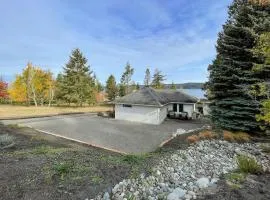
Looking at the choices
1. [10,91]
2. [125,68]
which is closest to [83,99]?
[10,91]

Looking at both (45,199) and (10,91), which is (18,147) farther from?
(10,91)

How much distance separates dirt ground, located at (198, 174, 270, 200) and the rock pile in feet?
1.06

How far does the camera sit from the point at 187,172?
6773 millimetres

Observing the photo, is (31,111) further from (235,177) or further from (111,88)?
(235,177)

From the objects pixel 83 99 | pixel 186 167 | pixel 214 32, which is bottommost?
pixel 186 167

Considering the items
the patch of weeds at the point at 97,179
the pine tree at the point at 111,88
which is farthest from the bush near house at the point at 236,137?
the pine tree at the point at 111,88

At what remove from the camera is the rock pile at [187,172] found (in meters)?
5.11

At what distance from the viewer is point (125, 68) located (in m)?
60.3

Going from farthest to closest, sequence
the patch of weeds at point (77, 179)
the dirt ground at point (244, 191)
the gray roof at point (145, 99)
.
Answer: the gray roof at point (145, 99) < the patch of weeds at point (77, 179) < the dirt ground at point (244, 191)

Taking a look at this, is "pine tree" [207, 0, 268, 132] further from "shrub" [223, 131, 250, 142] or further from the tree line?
the tree line

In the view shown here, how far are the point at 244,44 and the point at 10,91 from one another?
4797cm

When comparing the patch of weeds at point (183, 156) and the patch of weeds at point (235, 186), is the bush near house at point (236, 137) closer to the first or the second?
the patch of weeds at point (183, 156)

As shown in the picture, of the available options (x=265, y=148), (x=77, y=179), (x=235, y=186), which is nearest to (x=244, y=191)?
(x=235, y=186)

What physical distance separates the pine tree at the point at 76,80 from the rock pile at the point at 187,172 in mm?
32040
